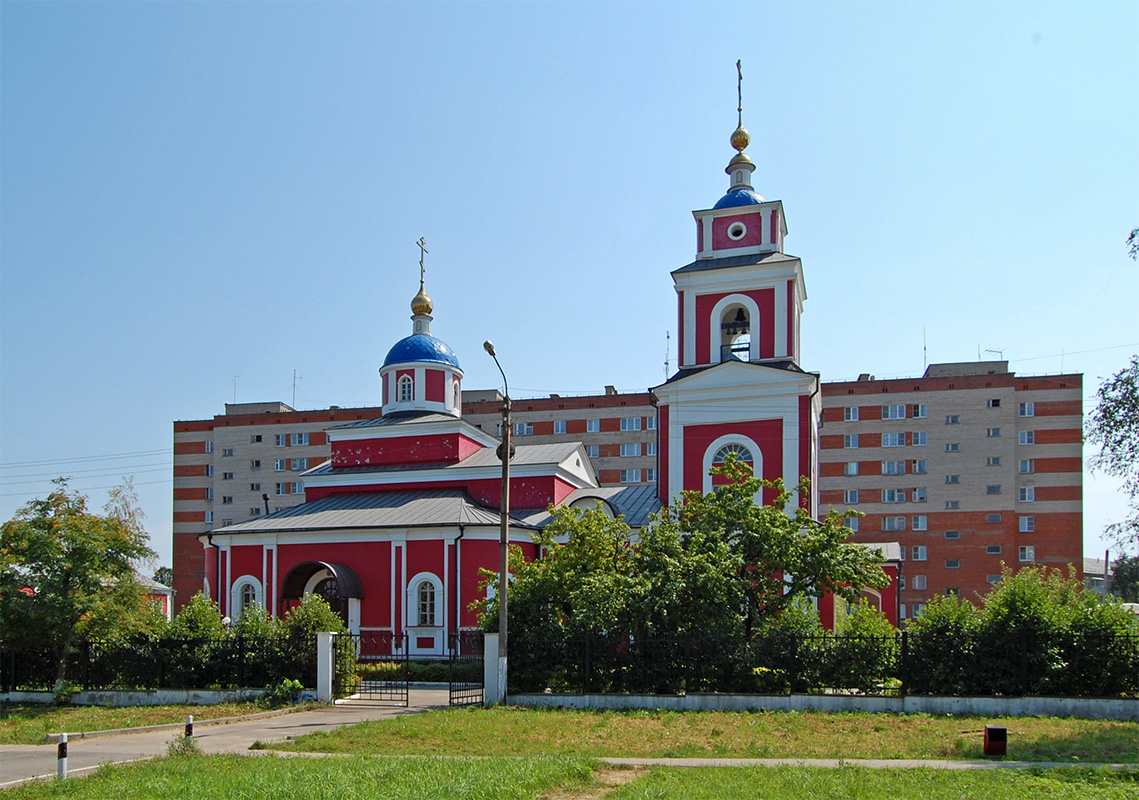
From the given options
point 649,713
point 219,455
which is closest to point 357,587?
point 649,713

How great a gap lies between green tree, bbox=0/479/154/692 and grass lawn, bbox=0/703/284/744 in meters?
0.94

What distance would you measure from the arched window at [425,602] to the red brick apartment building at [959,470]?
32.9m

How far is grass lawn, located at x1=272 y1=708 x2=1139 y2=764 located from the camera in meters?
12.3

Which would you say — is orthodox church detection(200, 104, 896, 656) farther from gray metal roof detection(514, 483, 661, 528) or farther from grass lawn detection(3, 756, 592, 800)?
grass lawn detection(3, 756, 592, 800)

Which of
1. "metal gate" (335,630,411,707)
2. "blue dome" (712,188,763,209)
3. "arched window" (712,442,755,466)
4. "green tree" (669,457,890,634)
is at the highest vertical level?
"blue dome" (712,188,763,209)

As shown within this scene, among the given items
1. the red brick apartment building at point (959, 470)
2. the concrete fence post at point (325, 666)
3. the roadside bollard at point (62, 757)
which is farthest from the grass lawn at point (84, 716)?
the red brick apartment building at point (959, 470)

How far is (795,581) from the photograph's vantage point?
18938 millimetres

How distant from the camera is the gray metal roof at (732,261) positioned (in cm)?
2686

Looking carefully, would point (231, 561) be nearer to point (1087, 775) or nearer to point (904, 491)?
point (1087, 775)

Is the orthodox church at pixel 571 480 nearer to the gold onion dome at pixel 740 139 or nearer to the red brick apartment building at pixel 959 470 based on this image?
the gold onion dome at pixel 740 139

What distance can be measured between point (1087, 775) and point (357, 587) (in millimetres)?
20619

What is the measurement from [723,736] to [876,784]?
4.09 meters

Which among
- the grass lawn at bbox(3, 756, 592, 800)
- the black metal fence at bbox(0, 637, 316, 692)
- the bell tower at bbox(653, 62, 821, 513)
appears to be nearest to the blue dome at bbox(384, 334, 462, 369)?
the bell tower at bbox(653, 62, 821, 513)

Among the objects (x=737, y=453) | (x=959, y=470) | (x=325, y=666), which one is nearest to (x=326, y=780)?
(x=325, y=666)
